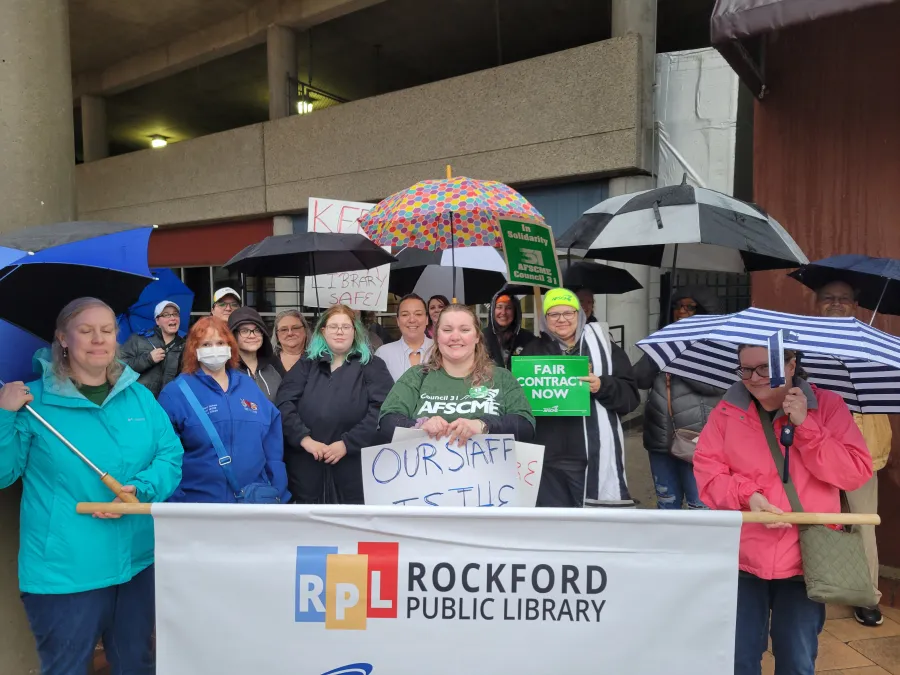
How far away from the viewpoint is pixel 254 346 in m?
3.97

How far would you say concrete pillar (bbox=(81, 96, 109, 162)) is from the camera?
1475 centimetres

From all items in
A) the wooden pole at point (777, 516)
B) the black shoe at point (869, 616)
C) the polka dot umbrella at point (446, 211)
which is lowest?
the black shoe at point (869, 616)

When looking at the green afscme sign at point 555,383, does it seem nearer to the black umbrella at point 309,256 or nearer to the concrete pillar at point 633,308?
the black umbrella at point 309,256

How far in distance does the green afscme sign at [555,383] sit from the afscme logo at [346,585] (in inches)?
58.7

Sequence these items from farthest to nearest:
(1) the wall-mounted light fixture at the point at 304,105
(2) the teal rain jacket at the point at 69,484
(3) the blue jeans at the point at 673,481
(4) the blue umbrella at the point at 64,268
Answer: (1) the wall-mounted light fixture at the point at 304,105 < (3) the blue jeans at the point at 673,481 < (2) the teal rain jacket at the point at 69,484 < (4) the blue umbrella at the point at 64,268

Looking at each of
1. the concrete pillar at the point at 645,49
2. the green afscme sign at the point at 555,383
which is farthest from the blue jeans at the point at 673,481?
the concrete pillar at the point at 645,49

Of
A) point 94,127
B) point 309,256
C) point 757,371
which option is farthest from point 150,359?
point 94,127

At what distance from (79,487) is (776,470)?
8.46ft

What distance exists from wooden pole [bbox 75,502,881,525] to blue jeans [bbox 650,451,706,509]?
1.97 metres

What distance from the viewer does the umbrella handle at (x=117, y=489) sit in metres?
2.33

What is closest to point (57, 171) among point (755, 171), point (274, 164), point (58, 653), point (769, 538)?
point (58, 653)

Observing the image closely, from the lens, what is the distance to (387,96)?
32.6 ft

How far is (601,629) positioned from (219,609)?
135 centimetres

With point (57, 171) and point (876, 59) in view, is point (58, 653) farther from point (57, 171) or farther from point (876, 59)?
point (876, 59)
